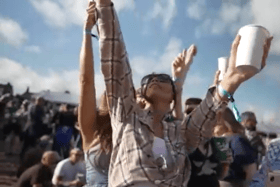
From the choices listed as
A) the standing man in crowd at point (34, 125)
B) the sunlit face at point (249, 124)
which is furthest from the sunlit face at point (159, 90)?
the standing man in crowd at point (34, 125)

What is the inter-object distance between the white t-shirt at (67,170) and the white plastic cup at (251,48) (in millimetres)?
3769

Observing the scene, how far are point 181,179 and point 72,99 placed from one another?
51.2 ft

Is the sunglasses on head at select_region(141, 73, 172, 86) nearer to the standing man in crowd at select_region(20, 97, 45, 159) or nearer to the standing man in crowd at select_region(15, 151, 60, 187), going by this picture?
the standing man in crowd at select_region(15, 151, 60, 187)

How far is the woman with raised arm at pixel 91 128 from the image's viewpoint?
1910 millimetres

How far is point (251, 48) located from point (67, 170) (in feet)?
12.8

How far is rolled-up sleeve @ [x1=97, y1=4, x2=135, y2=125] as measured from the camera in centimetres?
151

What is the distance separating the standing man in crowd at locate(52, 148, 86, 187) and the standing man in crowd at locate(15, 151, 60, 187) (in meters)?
0.09

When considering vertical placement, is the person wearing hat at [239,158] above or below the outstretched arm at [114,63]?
below

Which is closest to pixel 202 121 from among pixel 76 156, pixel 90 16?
pixel 90 16

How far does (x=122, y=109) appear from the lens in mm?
1556

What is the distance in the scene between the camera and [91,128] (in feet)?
6.38

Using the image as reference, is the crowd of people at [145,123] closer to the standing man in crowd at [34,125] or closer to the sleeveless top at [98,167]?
the sleeveless top at [98,167]

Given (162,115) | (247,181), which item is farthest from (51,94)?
(162,115)

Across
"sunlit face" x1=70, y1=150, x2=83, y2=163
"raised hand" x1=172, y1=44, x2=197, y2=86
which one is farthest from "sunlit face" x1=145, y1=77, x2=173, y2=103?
"sunlit face" x1=70, y1=150, x2=83, y2=163
